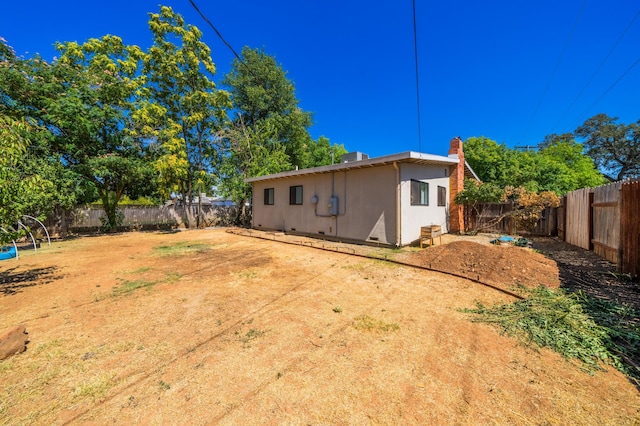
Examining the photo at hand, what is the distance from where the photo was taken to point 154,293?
15.1 ft

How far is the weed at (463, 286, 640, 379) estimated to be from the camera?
264 cm

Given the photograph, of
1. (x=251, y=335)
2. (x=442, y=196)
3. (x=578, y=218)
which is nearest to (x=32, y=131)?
(x=251, y=335)

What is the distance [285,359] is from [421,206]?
8377 millimetres

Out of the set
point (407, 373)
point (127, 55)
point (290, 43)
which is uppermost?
point (290, 43)

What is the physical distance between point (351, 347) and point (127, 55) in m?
19.6

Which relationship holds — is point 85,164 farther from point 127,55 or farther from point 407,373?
point 407,373

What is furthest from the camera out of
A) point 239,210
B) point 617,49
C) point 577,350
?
point 239,210

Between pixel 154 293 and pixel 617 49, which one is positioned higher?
pixel 617 49

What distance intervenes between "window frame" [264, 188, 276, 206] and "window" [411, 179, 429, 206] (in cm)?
738

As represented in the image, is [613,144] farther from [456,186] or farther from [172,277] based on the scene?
[172,277]

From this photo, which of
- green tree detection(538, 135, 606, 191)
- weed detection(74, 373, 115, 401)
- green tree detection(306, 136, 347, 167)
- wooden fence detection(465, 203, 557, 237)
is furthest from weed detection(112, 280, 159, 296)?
green tree detection(306, 136, 347, 167)

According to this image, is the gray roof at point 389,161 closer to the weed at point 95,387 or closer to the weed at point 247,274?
the weed at point 247,274

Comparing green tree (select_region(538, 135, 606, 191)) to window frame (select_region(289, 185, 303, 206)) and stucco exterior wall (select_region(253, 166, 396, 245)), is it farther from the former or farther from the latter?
Result: window frame (select_region(289, 185, 303, 206))

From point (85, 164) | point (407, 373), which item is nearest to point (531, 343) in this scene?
point (407, 373)
